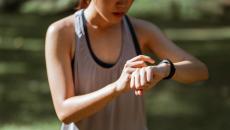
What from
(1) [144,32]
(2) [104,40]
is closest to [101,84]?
(2) [104,40]

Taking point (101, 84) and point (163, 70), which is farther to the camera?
point (101, 84)

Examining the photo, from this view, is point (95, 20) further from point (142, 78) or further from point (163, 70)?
point (142, 78)

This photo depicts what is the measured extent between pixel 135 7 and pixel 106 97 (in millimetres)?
11239

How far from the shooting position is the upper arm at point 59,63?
9.13 ft

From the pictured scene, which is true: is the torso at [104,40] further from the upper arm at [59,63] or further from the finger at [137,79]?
the finger at [137,79]

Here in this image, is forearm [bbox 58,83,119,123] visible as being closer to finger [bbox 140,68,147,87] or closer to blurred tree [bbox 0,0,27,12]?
finger [bbox 140,68,147,87]

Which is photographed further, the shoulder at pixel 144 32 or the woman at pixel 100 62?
the shoulder at pixel 144 32

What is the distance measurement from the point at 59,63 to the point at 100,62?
0.17m

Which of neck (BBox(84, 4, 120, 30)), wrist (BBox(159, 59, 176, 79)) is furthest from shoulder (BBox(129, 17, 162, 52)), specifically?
wrist (BBox(159, 59, 176, 79))

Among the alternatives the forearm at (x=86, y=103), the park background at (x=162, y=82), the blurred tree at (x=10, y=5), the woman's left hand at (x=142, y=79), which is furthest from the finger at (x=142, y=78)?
the blurred tree at (x=10, y=5)

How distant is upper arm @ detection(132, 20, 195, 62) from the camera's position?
117 inches

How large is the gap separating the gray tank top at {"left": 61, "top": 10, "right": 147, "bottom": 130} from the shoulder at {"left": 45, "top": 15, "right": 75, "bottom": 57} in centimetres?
3

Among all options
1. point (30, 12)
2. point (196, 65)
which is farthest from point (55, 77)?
point (30, 12)

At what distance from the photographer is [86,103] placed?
2684mm
